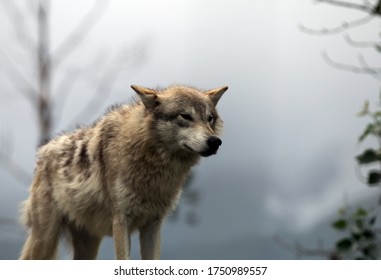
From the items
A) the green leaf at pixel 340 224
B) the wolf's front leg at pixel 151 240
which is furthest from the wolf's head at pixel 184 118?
the green leaf at pixel 340 224

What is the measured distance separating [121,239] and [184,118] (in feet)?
4.10

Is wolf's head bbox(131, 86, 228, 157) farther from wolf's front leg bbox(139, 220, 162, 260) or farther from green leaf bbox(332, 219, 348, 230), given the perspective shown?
green leaf bbox(332, 219, 348, 230)

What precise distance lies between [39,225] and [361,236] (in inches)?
161

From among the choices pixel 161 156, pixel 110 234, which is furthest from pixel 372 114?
pixel 110 234

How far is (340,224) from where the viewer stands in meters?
4.06

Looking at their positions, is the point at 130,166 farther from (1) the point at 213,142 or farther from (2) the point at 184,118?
A: (1) the point at 213,142

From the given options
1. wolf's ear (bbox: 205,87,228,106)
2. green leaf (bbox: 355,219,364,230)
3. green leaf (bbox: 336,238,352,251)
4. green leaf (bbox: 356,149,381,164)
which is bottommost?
green leaf (bbox: 336,238,352,251)

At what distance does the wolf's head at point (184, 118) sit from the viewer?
5.96 m

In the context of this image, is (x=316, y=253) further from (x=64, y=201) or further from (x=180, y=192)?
(x=64, y=201)

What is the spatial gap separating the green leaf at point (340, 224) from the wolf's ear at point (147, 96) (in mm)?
2597

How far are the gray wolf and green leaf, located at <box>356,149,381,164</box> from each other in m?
2.20

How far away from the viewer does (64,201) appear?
692cm

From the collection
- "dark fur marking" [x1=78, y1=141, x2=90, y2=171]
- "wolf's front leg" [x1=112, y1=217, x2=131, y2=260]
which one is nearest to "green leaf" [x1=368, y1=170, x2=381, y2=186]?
"wolf's front leg" [x1=112, y1=217, x2=131, y2=260]

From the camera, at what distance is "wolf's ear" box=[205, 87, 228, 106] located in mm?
6371
